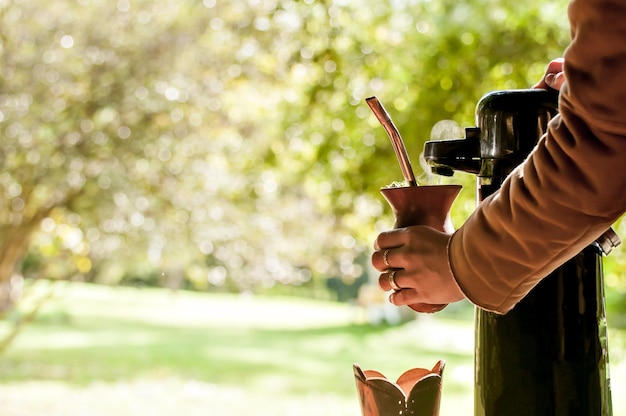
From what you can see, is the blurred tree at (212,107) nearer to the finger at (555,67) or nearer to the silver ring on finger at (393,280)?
Result: the finger at (555,67)

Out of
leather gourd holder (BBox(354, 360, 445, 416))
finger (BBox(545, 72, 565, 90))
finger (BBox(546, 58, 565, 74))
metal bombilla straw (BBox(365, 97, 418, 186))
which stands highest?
finger (BBox(546, 58, 565, 74))

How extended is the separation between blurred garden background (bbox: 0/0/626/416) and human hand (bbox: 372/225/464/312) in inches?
9.8

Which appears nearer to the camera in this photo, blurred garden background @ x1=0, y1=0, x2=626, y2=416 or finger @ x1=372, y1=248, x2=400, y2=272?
finger @ x1=372, y1=248, x2=400, y2=272

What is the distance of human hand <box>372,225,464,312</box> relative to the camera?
1.91 feet

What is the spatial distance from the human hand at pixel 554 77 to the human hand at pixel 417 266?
0.17 metres

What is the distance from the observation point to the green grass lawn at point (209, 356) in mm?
4141

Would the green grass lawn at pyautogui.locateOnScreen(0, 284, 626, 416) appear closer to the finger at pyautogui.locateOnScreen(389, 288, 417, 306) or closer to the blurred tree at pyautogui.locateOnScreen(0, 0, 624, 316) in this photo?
the blurred tree at pyautogui.locateOnScreen(0, 0, 624, 316)

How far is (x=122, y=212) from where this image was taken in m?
2.99

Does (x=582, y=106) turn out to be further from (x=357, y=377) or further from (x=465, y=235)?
(x=357, y=377)

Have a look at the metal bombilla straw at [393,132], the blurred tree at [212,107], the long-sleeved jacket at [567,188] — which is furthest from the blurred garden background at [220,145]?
the long-sleeved jacket at [567,188]

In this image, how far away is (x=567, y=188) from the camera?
0.50 meters

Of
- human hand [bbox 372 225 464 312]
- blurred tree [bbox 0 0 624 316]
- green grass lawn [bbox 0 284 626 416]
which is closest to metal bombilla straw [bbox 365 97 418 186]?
human hand [bbox 372 225 464 312]

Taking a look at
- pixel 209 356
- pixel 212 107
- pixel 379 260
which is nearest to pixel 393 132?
pixel 379 260

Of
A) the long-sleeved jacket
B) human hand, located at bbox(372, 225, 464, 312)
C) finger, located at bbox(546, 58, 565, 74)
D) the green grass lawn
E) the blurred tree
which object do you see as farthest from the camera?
the green grass lawn
